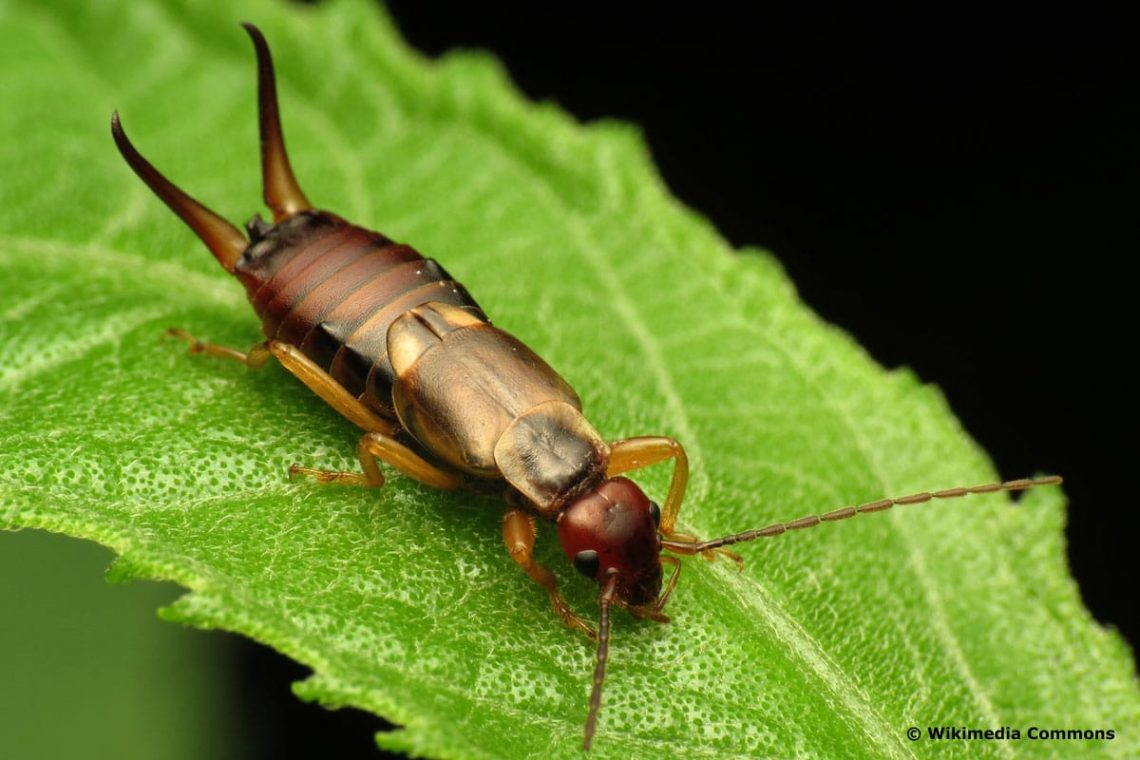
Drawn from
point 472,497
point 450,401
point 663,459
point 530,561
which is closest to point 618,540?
point 530,561

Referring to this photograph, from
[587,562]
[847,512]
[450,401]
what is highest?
[847,512]

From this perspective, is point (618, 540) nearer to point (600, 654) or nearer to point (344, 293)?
point (600, 654)

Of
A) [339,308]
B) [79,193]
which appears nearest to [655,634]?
[339,308]

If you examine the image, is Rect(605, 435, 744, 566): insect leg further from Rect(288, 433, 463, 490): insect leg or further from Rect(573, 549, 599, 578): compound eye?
Rect(288, 433, 463, 490): insect leg

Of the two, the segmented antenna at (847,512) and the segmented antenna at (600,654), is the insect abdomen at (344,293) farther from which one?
the segmented antenna at (847,512)

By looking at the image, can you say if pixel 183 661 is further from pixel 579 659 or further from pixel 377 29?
pixel 377 29

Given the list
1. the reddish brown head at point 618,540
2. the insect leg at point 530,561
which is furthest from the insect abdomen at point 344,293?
the reddish brown head at point 618,540
